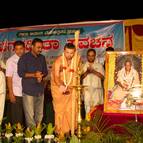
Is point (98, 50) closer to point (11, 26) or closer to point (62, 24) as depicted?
point (62, 24)

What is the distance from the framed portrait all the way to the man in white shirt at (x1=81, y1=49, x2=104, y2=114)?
183 cm

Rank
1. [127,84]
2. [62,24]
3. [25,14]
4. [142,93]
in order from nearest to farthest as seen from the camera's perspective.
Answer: [142,93] < [127,84] < [62,24] < [25,14]

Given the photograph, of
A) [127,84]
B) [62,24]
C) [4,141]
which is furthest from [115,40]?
[4,141]

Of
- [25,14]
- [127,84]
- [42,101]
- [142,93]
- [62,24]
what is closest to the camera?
[142,93]

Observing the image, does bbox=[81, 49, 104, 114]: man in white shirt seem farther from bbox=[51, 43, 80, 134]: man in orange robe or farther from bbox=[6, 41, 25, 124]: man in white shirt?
bbox=[6, 41, 25, 124]: man in white shirt

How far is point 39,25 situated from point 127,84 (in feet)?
10.7

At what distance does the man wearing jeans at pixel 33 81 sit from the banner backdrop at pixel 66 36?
90 centimetres

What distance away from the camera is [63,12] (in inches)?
368

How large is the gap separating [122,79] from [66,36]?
9.14 feet

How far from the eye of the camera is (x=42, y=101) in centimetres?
825

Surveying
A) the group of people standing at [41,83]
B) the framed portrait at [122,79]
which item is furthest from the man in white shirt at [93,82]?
the framed portrait at [122,79]

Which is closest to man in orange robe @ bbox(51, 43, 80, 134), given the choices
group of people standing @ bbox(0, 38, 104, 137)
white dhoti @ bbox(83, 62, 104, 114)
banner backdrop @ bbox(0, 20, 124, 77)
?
group of people standing @ bbox(0, 38, 104, 137)

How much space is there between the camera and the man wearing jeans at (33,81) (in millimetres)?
8109

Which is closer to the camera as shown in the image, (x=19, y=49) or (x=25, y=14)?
(x=19, y=49)
